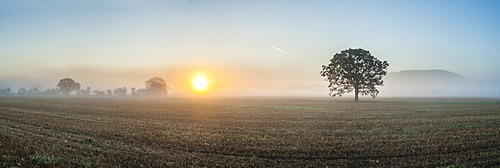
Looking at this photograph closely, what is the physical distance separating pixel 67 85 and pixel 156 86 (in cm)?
6620

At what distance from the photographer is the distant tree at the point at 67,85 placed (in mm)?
167613

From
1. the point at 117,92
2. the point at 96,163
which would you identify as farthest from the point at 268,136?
the point at 117,92

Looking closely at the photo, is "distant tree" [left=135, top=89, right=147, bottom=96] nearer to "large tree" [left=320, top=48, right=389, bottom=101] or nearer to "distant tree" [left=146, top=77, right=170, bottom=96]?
"distant tree" [left=146, top=77, right=170, bottom=96]

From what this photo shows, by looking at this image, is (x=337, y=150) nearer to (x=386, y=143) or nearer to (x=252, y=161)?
(x=386, y=143)

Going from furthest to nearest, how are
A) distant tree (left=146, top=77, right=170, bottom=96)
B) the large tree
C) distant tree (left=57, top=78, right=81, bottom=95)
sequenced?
1. distant tree (left=57, top=78, right=81, bottom=95)
2. distant tree (left=146, top=77, right=170, bottom=96)
3. the large tree

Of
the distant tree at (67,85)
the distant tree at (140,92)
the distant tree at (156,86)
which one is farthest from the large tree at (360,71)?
the distant tree at (67,85)

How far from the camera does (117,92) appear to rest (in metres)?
187

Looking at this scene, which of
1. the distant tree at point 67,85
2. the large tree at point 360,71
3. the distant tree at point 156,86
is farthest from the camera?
the distant tree at point 67,85

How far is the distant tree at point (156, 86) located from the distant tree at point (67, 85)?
56.2m

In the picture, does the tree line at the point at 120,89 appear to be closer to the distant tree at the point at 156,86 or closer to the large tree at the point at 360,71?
the distant tree at the point at 156,86

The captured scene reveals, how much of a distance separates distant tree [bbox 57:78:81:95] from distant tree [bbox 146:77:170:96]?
56216 mm

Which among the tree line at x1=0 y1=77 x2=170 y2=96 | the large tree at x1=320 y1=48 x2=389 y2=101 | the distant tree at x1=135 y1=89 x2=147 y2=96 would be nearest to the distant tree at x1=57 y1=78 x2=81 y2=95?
the tree line at x1=0 y1=77 x2=170 y2=96

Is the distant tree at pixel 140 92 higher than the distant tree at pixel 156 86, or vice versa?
the distant tree at pixel 156 86

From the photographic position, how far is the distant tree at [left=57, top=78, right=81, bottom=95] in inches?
6599
